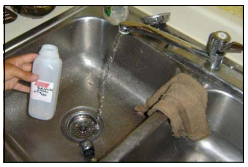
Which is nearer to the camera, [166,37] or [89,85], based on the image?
[166,37]

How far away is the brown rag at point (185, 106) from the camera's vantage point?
82 centimetres

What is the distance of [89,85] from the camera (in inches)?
44.5

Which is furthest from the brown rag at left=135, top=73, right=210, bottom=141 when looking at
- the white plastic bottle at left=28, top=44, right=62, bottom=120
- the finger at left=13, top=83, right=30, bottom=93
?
the finger at left=13, top=83, right=30, bottom=93

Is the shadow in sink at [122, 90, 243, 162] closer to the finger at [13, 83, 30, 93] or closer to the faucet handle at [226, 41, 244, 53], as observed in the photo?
the faucet handle at [226, 41, 244, 53]

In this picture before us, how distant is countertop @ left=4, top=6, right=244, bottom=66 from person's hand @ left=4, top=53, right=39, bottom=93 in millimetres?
96

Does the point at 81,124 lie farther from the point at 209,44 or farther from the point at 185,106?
the point at 209,44

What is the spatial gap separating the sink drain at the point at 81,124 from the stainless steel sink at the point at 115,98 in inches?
0.7

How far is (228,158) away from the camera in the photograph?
0.95 metres

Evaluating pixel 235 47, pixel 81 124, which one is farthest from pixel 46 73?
pixel 235 47

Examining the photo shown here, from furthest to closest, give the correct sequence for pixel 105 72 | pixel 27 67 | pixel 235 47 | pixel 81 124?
pixel 105 72, pixel 81 124, pixel 27 67, pixel 235 47

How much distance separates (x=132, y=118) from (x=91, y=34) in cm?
33

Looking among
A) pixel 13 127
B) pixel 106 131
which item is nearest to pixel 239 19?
pixel 106 131

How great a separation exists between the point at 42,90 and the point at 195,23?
0.52m

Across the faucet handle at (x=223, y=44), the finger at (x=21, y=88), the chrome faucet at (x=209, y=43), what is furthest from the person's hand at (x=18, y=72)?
the faucet handle at (x=223, y=44)
